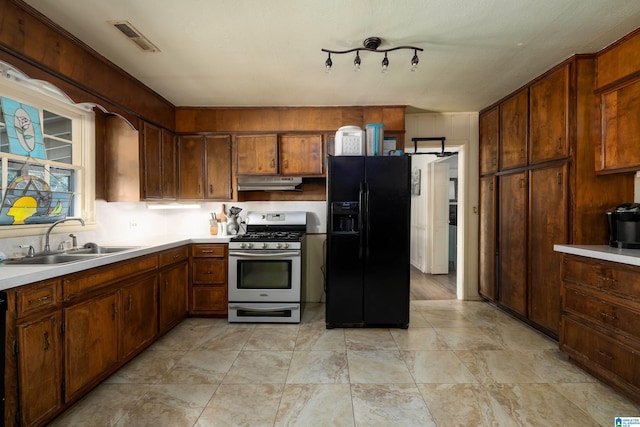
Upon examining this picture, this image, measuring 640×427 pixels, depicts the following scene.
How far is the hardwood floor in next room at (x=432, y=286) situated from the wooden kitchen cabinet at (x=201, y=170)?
2.97m

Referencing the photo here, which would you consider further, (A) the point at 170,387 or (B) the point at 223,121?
(B) the point at 223,121

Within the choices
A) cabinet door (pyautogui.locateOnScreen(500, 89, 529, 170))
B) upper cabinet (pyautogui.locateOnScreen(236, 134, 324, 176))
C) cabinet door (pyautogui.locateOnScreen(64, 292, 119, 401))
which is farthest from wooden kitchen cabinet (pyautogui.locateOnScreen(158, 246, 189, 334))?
cabinet door (pyautogui.locateOnScreen(500, 89, 529, 170))

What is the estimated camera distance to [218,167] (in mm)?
3742

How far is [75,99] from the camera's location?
2230 millimetres

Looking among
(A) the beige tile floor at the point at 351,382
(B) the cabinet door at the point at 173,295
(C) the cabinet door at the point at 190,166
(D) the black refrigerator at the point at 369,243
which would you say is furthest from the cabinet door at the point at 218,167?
(A) the beige tile floor at the point at 351,382

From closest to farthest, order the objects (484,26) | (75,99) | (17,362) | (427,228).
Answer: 1. (17,362)
2. (484,26)
3. (75,99)
4. (427,228)

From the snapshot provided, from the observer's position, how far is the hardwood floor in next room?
168 inches

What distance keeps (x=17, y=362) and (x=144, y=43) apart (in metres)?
2.19

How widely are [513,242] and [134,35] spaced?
3.99 metres

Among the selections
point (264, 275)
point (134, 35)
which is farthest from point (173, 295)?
point (134, 35)

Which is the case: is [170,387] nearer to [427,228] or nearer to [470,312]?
[470,312]

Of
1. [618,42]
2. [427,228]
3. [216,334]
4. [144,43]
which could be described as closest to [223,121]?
[144,43]

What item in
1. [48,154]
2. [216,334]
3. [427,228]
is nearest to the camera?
[48,154]

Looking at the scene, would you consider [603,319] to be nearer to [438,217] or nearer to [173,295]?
[173,295]
